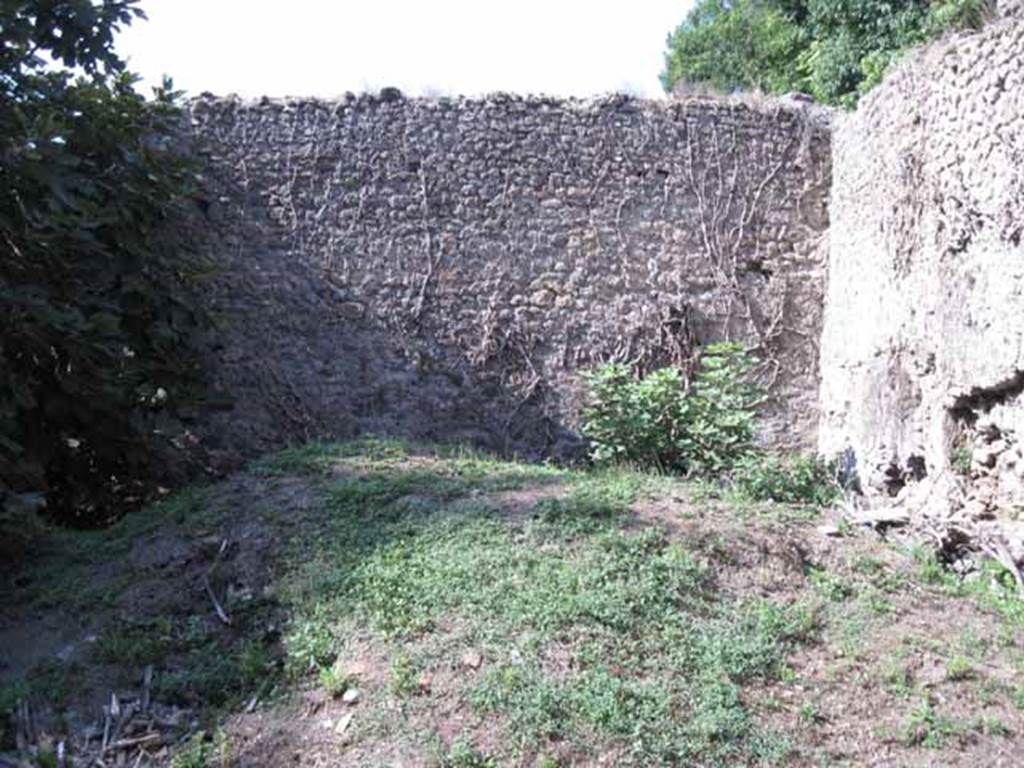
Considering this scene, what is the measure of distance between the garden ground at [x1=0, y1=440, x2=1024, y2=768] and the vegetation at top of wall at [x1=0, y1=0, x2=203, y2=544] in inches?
43.9

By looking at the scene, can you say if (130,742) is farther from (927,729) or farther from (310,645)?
(927,729)

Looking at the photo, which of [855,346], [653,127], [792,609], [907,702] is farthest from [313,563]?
[653,127]

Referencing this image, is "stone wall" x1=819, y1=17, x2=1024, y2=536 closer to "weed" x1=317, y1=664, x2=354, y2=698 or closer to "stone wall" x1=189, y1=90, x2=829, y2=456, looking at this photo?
"stone wall" x1=189, y1=90, x2=829, y2=456

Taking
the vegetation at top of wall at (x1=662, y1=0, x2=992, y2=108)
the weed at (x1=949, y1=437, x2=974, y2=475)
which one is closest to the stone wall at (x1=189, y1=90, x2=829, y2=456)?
the vegetation at top of wall at (x1=662, y1=0, x2=992, y2=108)

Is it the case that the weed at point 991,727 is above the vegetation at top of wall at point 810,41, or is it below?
below

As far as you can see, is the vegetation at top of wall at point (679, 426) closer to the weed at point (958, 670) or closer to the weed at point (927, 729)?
the weed at point (958, 670)

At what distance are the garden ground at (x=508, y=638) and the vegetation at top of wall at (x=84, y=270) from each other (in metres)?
1.11

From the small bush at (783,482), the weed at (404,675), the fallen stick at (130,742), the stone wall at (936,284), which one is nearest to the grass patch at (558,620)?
the weed at (404,675)

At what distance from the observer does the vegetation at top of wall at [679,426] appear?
7.63 m

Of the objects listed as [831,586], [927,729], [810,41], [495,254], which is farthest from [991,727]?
[810,41]

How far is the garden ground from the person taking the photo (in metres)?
4.39

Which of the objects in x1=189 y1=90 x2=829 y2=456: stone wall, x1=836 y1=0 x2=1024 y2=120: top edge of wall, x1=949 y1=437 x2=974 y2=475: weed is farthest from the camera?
x1=189 y1=90 x2=829 y2=456: stone wall

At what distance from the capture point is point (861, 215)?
340 inches

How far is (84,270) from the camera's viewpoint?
733 centimetres
